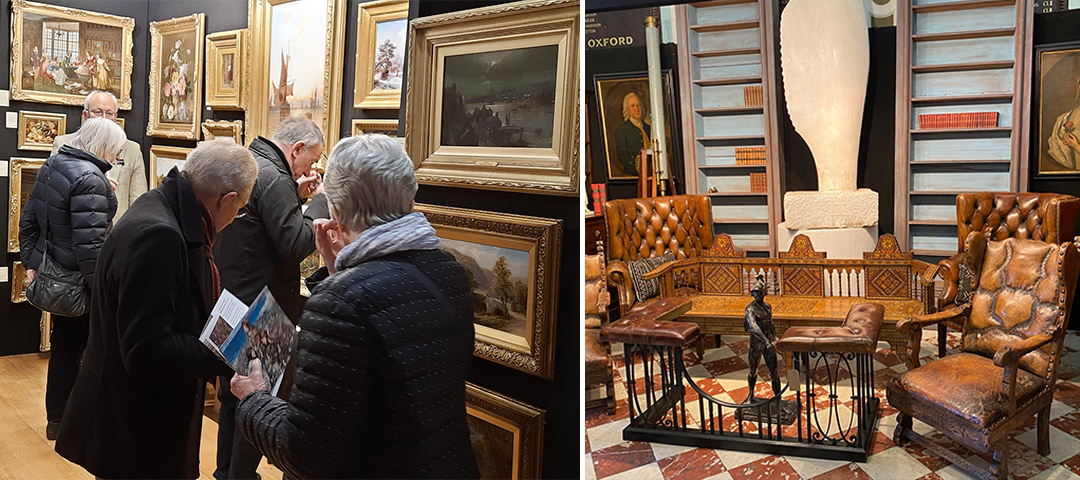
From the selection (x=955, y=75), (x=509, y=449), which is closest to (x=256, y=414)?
(x=509, y=449)

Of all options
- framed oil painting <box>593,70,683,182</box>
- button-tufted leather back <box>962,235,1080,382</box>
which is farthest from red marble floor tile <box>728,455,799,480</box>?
framed oil painting <box>593,70,683,182</box>

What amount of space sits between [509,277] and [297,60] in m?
0.69

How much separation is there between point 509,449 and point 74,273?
0.89 metres

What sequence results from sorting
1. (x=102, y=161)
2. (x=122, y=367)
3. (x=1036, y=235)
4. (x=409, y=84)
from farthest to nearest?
1. (x=1036, y=235)
2. (x=102, y=161)
3. (x=409, y=84)
4. (x=122, y=367)

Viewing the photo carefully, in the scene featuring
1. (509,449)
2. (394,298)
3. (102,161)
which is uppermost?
(102,161)

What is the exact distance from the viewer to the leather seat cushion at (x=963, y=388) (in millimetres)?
3199

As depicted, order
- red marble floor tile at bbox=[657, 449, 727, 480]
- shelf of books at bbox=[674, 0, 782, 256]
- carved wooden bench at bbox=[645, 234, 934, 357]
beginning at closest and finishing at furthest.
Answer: red marble floor tile at bbox=[657, 449, 727, 480] < carved wooden bench at bbox=[645, 234, 934, 357] < shelf of books at bbox=[674, 0, 782, 256]

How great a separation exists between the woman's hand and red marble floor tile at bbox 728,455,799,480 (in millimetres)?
2712

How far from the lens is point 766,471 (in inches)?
137

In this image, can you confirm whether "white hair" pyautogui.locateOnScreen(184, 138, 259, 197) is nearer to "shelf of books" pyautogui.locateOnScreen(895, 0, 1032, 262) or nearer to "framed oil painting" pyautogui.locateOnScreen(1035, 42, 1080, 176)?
"shelf of books" pyautogui.locateOnScreen(895, 0, 1032, 262)

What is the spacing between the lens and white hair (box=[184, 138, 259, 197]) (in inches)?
50.7

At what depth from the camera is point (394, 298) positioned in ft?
3.88

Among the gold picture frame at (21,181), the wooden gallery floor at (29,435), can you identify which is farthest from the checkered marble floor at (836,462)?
the gold picture frame at (21,181)

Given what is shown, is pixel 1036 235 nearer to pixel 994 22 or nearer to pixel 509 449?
pixel 994 22
